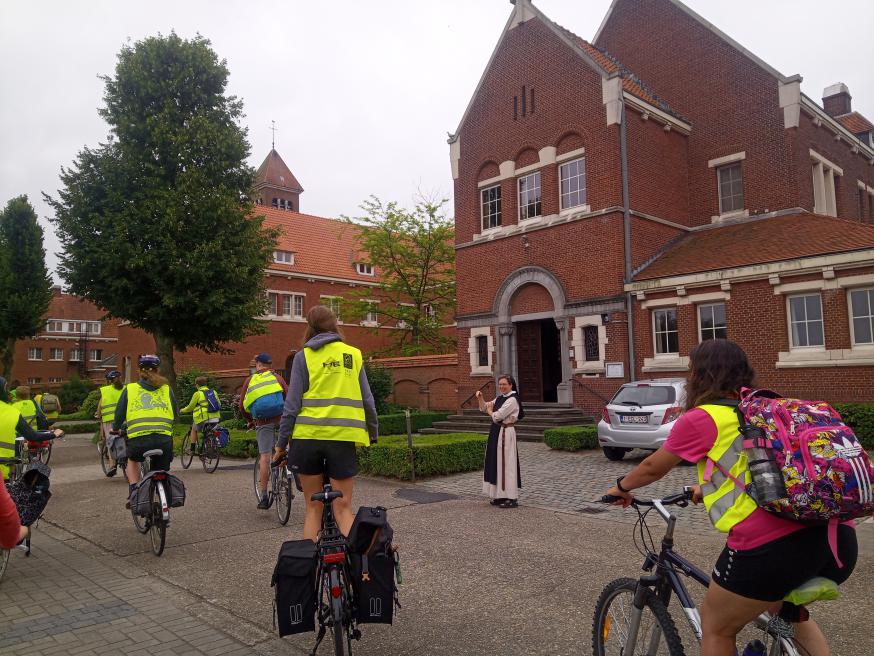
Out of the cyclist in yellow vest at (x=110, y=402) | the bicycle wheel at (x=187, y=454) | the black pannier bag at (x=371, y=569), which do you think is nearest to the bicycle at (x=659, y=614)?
the black pannier bag at (x=371, y=569)

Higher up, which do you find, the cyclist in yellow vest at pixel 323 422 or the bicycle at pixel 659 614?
the cyclist in yellow vest at pixel 323 422

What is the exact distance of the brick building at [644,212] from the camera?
16750mm

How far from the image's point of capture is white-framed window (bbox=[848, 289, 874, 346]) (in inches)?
599

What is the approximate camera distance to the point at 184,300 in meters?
21.9

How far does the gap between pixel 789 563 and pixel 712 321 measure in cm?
1670

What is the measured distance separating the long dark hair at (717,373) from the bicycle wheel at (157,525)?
A: 551 cm

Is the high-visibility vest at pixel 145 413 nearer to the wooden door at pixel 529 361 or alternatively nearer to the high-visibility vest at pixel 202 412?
the high-visibility vest at pixel 202 412

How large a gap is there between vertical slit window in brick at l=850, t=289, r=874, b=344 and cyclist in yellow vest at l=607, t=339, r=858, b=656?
1513 cm

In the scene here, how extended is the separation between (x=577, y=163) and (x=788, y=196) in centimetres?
637

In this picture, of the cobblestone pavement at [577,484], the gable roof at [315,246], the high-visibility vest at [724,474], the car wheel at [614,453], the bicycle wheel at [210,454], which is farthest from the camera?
the gable roof at [315,246]

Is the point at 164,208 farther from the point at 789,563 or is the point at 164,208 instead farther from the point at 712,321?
the point at 789,563

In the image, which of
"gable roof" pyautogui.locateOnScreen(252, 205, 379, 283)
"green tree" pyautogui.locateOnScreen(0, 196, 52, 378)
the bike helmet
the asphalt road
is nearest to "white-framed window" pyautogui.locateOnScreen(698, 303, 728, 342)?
the asphalt road

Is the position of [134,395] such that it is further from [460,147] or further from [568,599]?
[460,147]

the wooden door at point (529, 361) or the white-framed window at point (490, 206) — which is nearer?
the wooden door at point (529, 361)
